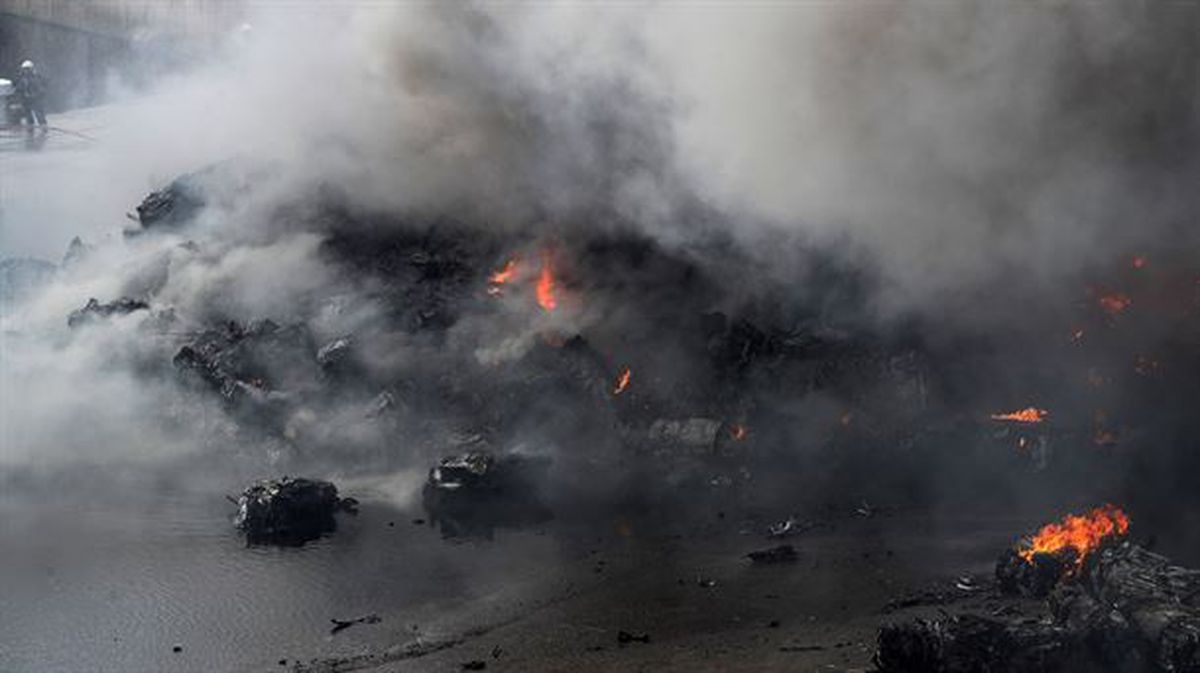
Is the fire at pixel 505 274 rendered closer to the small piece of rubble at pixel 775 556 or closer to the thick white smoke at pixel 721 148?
the thick white smoke at pixel 721 148

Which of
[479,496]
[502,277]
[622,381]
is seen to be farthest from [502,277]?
[479,496]

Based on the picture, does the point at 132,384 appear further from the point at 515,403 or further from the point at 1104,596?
the point at 1104,596

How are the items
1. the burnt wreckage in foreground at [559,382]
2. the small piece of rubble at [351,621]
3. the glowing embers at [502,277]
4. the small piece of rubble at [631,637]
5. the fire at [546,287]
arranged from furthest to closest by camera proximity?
the glowing embers at [502,277] → the fire at [546,287] → the burnt wreckage in foreground at [559,382] → the small piece of rubble at [351,621] → the small piece of rubble at [631,637]

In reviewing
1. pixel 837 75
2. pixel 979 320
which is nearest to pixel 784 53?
pixel 837 75

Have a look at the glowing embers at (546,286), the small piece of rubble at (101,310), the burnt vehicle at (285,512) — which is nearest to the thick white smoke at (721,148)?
the small piece of rubble at (101,310)

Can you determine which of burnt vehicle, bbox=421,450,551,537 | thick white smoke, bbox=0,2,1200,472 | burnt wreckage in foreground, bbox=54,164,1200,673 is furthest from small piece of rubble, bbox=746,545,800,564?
thick white smoke, bbox=0,2,1200,472

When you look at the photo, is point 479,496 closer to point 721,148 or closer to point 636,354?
point 636,354
